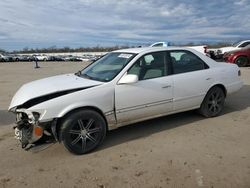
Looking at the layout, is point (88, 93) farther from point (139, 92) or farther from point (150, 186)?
point (150, 186)

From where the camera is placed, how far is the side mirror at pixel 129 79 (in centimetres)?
473

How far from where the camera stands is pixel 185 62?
580 cm

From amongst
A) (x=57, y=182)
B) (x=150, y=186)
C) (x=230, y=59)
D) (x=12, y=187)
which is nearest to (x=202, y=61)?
(x=150, y=186)

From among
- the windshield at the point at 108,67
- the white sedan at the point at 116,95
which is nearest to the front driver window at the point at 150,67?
the white sedan at the point at 116,95

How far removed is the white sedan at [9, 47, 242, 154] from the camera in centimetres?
432

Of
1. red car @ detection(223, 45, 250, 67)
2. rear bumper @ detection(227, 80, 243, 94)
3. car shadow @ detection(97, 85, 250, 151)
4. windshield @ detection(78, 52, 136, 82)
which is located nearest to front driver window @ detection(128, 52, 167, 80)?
windshield @ detection(78, 52, 136, 82)

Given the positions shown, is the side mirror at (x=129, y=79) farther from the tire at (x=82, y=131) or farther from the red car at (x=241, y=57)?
the red car at (x=241, y=57)

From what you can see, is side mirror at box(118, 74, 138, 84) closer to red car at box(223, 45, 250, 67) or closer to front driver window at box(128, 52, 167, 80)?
front driver window at box(128, 52, 167, 80)

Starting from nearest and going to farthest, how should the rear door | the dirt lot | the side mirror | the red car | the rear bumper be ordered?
the dirt lot → the side mirror → the rear door → the rear bumper → the red car

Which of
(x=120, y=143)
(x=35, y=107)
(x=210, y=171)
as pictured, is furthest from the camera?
(x=120, y=143)

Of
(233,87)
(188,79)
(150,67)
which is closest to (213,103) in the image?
(233,87)

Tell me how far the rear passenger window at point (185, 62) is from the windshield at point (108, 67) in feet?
3.01

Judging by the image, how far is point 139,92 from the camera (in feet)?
16.3

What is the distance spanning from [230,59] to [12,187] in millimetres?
16706
